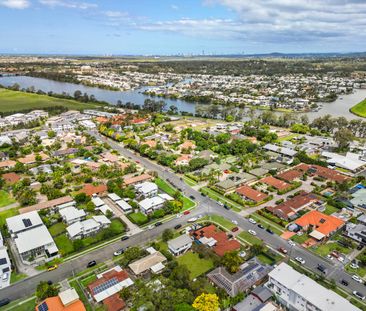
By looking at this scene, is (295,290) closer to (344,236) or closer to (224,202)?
(344,236)

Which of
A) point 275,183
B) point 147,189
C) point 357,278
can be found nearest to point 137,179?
point 147,189

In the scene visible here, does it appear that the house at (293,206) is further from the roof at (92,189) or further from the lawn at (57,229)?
the lawn at (57,229)

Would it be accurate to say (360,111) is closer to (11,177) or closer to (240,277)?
(240,277)

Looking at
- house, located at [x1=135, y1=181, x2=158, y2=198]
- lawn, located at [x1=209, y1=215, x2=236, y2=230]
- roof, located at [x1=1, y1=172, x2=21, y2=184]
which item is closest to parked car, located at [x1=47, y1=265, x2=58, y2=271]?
house, located at [x1=135, y1=181, x2=158, y2=198]

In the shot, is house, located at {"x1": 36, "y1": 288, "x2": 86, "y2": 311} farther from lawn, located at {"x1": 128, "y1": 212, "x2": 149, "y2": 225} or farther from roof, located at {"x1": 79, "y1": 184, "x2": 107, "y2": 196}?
roof, located at {"x1": 79, "y1": 184, "x2": 107, "y2": 196}

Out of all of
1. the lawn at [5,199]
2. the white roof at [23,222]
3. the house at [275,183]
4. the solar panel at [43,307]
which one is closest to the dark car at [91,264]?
the solar panel at [43,307]

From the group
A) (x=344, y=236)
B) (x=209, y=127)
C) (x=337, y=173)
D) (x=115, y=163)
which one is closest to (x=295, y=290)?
(x=344, y=236)
